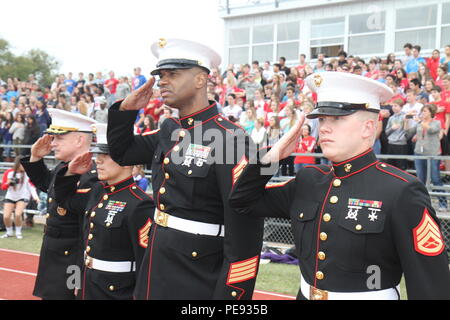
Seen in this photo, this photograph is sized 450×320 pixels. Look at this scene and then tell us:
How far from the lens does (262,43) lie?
821 inches

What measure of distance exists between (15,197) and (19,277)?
382cm

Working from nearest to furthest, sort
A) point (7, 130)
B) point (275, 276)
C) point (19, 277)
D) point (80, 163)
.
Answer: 1. point (80, 163)
2. point (275, 276)
3. point (19, 277)
4. point (7, 130)

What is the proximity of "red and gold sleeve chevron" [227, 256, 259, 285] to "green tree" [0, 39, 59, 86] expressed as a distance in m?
48.8

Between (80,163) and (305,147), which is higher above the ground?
(80,163)

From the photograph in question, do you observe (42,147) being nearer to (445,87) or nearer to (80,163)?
(80,163)

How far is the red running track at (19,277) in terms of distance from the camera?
22.6ft

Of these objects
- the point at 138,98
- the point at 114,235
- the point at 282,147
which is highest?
the point at 138,98

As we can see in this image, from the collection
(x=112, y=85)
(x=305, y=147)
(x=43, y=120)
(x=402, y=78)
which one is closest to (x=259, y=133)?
(x=305, y=147)

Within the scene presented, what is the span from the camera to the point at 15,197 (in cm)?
1134

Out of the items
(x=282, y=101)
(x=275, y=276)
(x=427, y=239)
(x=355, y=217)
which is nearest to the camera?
(x=427, y=239)

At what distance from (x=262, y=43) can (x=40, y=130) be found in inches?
385

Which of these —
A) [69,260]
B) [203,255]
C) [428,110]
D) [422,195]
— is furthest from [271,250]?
[422,195]

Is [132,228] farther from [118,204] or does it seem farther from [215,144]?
[215,144]

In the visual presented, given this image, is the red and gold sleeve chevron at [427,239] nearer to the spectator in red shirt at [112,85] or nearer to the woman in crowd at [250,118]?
the woman in crowd at [250,118]
